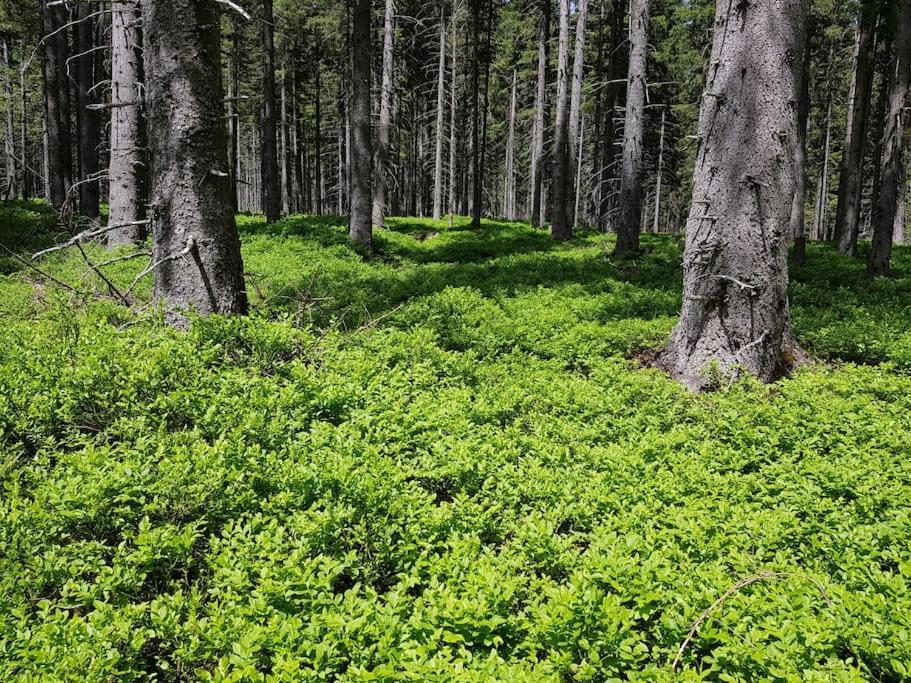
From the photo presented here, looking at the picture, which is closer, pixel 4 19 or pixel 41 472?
pixel 41 472

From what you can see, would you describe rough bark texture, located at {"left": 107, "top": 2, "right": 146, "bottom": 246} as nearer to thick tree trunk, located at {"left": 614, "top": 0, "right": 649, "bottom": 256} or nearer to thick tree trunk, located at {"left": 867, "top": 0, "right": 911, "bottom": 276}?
thick tree trunk, located at {"left": 614, "top": 0, "right": 649, "bottom": 256}

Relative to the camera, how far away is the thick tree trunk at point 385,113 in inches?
797

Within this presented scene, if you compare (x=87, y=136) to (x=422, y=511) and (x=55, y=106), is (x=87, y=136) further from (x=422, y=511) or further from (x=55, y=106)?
(x=422, y=511)

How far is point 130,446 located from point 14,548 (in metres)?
1.05

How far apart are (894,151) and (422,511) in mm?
13404

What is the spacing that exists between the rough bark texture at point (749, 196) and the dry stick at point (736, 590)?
129 inches

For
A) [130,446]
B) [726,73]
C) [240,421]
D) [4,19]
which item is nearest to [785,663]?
[240,421]

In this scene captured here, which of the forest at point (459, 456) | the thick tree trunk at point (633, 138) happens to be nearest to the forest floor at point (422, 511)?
the forest at point (459, 456)

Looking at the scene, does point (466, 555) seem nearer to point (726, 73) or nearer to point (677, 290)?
point (726, 73)

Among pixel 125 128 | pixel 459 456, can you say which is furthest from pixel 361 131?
pixel 459 456

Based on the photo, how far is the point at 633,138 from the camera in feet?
45.3

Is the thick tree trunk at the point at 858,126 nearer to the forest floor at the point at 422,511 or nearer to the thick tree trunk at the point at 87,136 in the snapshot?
the forest floor at the point at 422,511

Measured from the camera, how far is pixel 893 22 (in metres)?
15.1

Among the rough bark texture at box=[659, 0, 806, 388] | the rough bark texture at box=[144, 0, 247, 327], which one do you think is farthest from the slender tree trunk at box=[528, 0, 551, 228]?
the rough bark texture at box=[144, 0, 247, 327]
